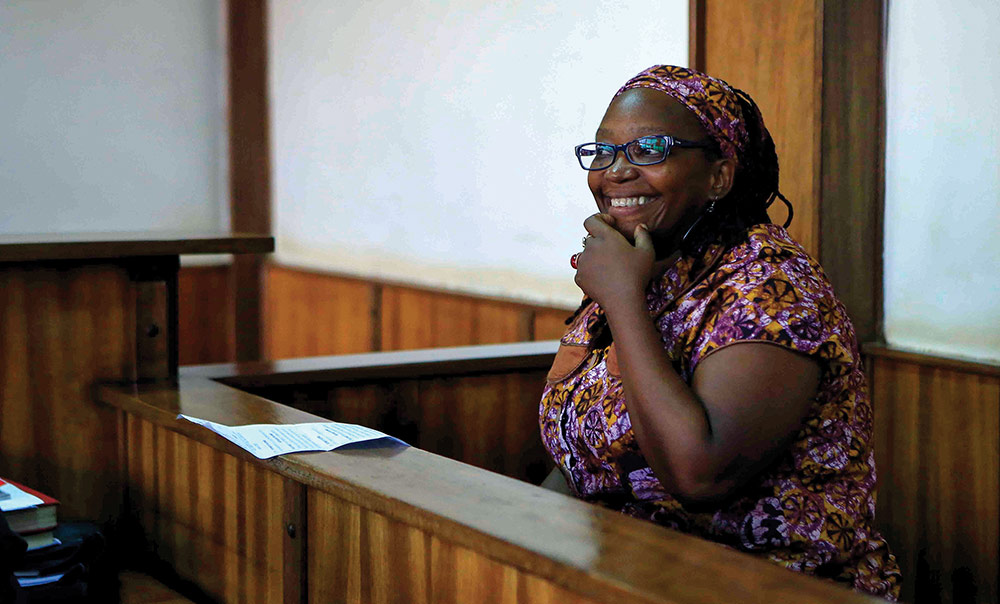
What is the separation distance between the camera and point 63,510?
93.7 inches

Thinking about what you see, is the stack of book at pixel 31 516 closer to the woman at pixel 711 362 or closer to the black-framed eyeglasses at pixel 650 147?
the woman at pixel 711 362

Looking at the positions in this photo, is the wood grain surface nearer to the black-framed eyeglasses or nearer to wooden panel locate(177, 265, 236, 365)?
wooden panel locate(177, 265, 236, 365)

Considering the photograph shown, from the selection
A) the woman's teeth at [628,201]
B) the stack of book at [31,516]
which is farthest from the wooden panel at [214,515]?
the woman's teeth at [628,201]

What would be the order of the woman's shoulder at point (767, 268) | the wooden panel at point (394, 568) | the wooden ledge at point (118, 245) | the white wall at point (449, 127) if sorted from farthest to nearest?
1. the white wall at point (449, 127)
2. the wooden ledge at point (118, 245)
3. the woman's shoulder at point (767, 268)
4. the wooden panel at point (394, 568)

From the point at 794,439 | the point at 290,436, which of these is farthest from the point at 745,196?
the point at 290,436

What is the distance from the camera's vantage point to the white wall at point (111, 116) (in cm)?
581

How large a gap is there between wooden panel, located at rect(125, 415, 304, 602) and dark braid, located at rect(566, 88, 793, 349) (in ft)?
2.57

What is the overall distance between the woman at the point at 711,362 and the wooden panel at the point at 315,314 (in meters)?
3.48

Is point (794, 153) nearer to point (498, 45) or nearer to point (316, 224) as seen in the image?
point (498, 45)

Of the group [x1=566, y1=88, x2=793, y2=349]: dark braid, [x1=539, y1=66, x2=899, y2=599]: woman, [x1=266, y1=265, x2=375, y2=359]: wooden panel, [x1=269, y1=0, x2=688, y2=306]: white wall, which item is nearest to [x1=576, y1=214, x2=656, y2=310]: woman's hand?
[x1=539, y1=66, x2=899, y2=599]: woman

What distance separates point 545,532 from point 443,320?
339 cm

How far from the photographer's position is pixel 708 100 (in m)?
1.85

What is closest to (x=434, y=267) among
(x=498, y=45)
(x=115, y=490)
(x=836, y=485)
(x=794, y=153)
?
(x=498, y=45)

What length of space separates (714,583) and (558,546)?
0.21m
